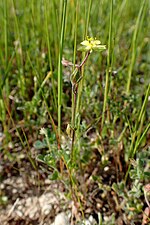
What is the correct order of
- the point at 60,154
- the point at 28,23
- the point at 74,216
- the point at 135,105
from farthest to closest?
the point at 28,23 < the point at 135,105 < the point at 74,216 < the point at 60,154

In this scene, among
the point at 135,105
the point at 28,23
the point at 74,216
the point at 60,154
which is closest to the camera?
the point at 60,154

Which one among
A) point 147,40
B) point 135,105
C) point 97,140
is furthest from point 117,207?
point 147,40

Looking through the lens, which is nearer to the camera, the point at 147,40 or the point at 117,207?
the point at 117,207

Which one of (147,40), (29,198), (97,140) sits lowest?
(29,198)

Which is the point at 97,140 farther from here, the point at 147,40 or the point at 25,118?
the point at 147,40

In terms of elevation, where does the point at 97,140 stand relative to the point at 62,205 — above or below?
above

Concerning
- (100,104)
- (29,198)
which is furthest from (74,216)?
(100,104)
